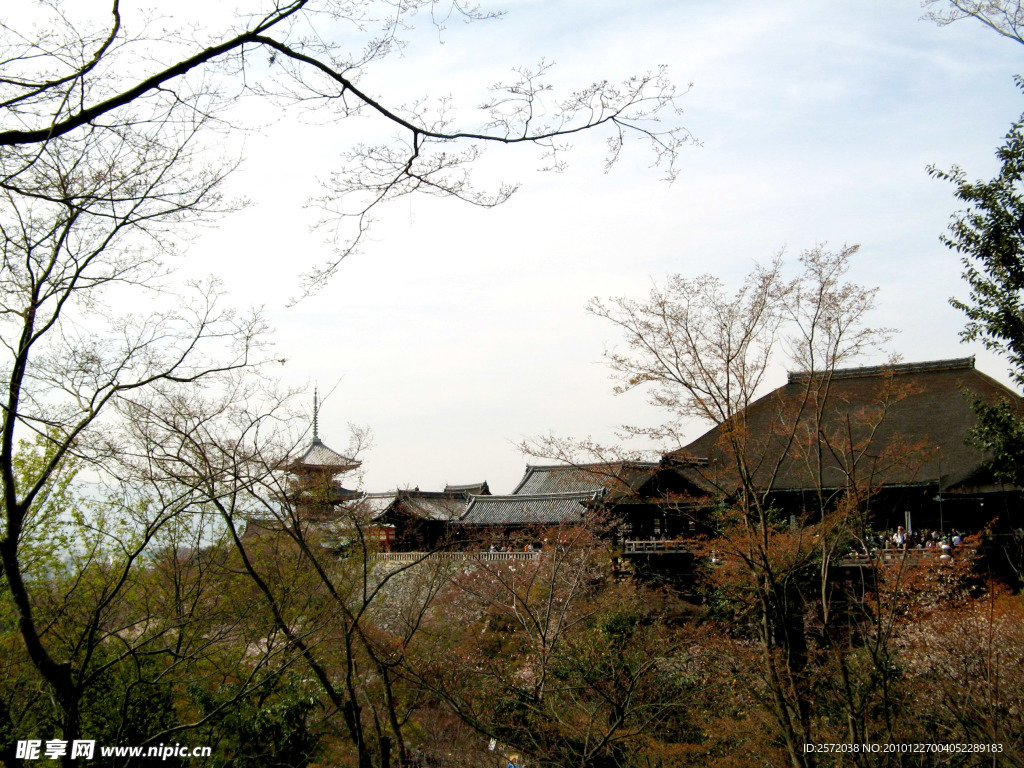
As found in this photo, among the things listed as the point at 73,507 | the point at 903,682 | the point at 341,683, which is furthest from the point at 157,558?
the point at 903,682

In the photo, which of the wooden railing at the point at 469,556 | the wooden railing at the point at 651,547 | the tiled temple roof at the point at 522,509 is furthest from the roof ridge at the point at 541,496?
the wooden railing at the point at 651,547

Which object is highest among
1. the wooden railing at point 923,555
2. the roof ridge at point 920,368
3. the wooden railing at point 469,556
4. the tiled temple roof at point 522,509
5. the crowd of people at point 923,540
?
the roof ridge at point 920,368

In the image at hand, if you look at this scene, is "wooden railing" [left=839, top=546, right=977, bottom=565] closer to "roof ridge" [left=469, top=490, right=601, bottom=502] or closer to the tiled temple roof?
the tiled temple roof

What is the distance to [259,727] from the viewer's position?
26.8 ft

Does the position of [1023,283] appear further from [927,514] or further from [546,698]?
[546,698]

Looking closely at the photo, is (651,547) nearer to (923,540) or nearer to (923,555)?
(923,540)

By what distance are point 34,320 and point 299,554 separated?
6.71 meters

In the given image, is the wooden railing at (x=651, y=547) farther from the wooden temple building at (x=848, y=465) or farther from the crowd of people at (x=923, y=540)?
the crowd of people at (x=923, y=540)

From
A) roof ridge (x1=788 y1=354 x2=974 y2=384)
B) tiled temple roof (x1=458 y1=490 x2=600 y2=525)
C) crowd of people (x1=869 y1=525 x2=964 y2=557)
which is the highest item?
roof ridge (x1=788 y1=354 x2=974 y2=384)

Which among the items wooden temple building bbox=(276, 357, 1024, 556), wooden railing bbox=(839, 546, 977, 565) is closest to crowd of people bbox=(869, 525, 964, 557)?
wooden railing bbox=(839, 546, 977, 565)

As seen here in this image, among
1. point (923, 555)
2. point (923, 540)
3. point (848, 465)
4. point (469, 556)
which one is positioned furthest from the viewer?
point (469, 556)

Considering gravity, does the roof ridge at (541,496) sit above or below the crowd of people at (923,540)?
above

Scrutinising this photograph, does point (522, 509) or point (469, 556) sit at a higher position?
point (522, 509)

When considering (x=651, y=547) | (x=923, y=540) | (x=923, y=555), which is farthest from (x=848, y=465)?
(x=651, y=547)
